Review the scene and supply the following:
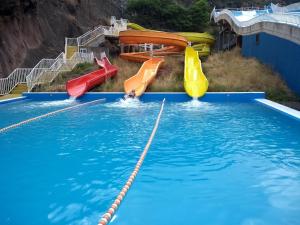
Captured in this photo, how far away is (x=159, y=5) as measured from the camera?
38500mm

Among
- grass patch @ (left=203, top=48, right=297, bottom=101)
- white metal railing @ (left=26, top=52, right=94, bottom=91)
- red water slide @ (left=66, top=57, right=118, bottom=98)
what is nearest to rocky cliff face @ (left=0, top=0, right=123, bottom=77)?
white metal railing @ (left=26, top=52, right=94, bottom=91)

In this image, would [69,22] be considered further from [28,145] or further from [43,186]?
[43,186]

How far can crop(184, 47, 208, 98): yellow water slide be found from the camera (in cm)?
1284

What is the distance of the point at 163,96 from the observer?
43.5 ft

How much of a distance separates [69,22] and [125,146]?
19.2 meters

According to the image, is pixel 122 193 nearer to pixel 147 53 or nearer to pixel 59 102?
pixel 59 102

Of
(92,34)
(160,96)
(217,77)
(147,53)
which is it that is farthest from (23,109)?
(92,34)

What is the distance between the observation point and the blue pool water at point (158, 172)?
3691 mm

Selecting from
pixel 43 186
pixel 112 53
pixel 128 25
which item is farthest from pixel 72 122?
pixel 128 25

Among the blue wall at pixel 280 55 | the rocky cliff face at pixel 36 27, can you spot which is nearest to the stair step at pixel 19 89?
the rocky cliff face at pixel 36 27

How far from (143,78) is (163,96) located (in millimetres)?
1786

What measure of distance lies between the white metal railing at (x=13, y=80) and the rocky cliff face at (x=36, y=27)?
682mm

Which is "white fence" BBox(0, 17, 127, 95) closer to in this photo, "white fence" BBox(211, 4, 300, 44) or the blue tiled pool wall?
the blue tiled pool wall

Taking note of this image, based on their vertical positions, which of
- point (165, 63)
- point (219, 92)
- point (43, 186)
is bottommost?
point (43, 186)
